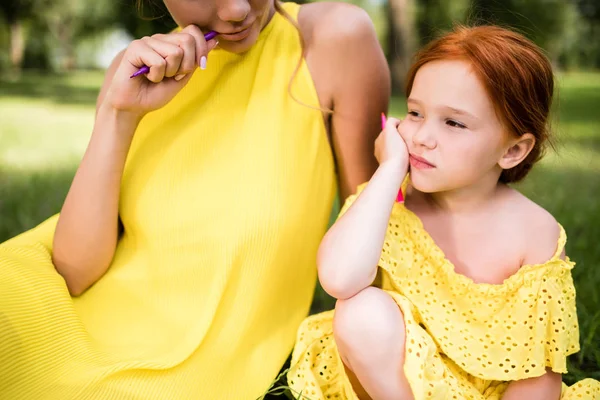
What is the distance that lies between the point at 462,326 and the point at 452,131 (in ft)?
1.51

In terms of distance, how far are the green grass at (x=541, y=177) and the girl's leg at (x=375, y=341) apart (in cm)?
65

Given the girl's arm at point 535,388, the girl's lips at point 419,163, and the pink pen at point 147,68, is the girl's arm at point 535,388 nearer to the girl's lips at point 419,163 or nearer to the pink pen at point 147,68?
the girl's lips at point 419,163

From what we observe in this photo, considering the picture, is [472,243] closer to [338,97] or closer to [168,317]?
[338,97]

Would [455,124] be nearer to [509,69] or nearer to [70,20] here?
[509,69]

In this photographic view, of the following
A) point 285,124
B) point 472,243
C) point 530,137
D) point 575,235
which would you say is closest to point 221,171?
point 285,124

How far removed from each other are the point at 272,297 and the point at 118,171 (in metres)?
0.49

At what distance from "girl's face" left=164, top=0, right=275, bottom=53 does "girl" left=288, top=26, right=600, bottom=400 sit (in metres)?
0.40

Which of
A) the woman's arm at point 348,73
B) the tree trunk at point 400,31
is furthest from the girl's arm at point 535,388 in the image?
the tree trunk at point 400,31

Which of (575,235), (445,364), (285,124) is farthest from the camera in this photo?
(575,235)

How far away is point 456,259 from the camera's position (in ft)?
5.49

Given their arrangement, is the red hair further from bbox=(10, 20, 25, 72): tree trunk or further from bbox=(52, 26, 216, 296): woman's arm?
bbox=(10, 20, 25, 72): tree trunk

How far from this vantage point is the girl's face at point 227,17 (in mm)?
1504

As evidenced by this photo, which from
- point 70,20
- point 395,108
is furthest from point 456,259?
point 70,20

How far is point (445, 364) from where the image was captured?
1593 mm
